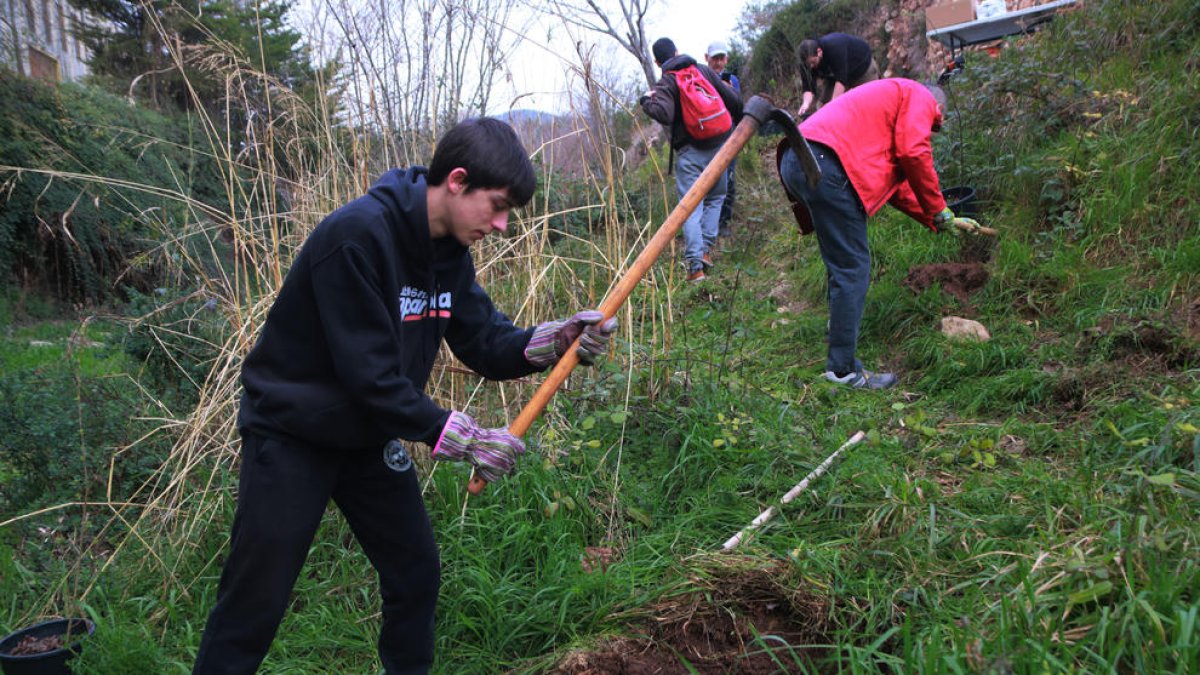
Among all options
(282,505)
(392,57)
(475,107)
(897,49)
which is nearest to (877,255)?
(475,107)

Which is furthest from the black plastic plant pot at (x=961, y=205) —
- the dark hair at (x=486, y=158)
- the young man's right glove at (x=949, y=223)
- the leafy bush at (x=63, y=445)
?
the leafy bush at (x=63, y=445)

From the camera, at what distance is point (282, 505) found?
5.97 ft

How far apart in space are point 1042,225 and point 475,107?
332cm

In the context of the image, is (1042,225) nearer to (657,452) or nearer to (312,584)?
(657,452)

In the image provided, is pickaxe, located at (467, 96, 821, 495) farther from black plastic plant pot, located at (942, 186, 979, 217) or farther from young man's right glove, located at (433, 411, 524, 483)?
black plastic plant pot, located at (942, 186, 979, 217)

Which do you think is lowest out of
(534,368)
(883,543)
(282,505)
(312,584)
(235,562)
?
(312,584)

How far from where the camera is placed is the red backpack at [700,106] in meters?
5.44

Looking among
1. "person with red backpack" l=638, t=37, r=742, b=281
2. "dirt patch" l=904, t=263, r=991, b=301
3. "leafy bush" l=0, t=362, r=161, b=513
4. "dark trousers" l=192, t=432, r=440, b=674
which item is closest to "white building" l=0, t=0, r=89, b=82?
"leafy bush" l=0, t=362, r=161, b=513

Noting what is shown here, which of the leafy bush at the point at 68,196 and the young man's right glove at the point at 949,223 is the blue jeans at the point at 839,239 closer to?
the young man's right glove at the point at 949,223

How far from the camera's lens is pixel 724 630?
205cm

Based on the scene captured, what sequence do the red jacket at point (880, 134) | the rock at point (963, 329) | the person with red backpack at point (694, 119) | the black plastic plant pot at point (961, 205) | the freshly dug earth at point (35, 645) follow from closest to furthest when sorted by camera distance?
the freshly dug earth at point (35, 645), the red jacket at point (880, 134), the rock at point (963, 329), the black plastic plant pot at point (961, 205), the person with red backpack at point (694, 119)

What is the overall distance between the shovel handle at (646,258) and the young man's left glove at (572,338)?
0.09 feet

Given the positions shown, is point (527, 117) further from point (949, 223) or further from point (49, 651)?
point (49, 651)

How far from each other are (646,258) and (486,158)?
0.60 meters
